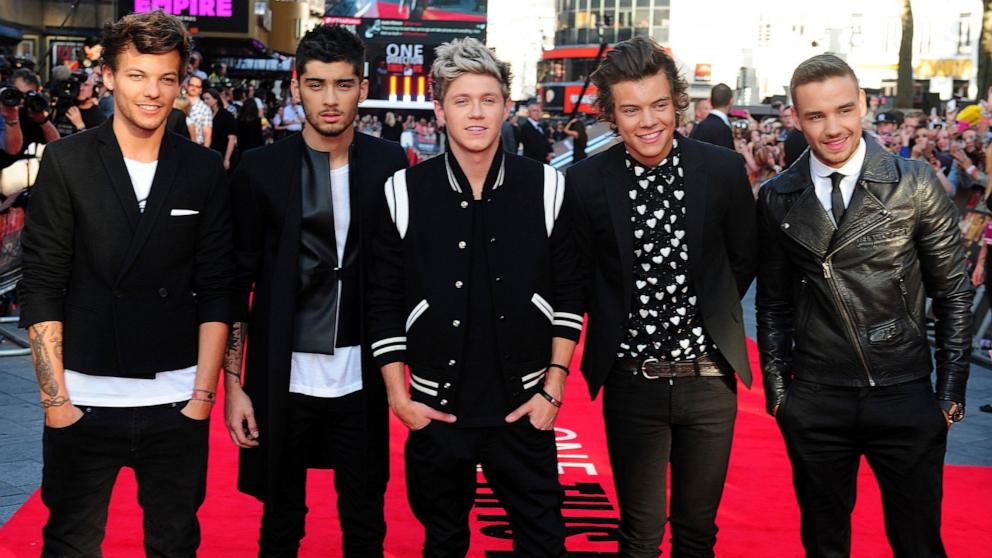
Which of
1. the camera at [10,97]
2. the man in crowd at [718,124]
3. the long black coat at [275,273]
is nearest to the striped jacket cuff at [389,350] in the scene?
the long black coat at [275,273]

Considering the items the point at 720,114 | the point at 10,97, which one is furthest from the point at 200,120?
the point at 720,114

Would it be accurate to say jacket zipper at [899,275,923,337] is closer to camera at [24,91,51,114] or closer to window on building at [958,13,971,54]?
camera at [24,91,51,114]

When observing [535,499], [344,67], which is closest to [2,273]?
[344,67]

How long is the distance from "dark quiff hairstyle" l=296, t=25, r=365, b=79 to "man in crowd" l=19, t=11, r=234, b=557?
521 mm

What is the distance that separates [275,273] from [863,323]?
186 cm

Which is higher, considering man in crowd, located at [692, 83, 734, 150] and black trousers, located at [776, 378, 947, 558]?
man in crowd, located at [692, 83, 734, 150]

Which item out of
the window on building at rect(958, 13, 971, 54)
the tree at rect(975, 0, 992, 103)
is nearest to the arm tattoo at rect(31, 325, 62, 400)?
the tree at rect(975, 0, 992, 103)

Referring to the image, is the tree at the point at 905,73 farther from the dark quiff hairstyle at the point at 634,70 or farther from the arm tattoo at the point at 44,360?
the arm tattoo at the point at 44,360

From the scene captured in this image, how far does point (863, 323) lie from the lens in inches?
145

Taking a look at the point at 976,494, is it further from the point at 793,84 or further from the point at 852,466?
the point at 793,84

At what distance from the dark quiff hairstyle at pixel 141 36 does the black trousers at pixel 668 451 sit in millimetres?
1702

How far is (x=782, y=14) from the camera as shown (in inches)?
3137

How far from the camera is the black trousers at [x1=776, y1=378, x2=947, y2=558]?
3.68m

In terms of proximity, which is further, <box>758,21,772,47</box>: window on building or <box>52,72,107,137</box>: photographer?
<box>758,21,772,47</box>: window on building
